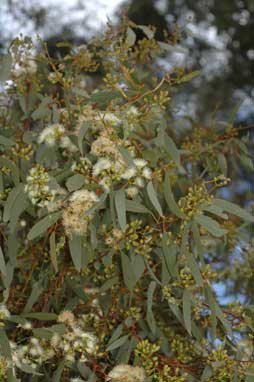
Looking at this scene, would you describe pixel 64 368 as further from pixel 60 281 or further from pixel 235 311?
pixel 235 311

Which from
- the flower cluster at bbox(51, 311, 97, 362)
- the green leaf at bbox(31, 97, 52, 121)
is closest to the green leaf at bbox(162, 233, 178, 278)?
the flower cluster at bbox(51, 311, 97, 362)

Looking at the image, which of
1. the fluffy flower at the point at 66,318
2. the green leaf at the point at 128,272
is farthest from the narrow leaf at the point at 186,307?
the fluffy flower at the point at 66,318

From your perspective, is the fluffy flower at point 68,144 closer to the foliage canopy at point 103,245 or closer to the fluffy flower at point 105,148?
the foliage canopy at point 103,245

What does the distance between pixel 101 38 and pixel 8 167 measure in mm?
610

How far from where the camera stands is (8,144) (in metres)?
1.49

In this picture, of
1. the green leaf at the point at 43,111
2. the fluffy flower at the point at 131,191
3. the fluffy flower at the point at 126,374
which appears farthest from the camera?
the green leaf at the point at 43,111

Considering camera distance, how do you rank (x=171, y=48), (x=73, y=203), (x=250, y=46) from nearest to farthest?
(x=73, y=203) < (x=171, y=48) < (x=250, y=46)

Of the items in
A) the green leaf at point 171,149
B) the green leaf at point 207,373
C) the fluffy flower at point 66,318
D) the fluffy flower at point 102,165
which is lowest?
the green leaf at point 207,373

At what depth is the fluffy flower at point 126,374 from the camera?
1327 millimetres

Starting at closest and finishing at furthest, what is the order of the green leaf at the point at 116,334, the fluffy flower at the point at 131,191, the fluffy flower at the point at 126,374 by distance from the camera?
the fluffy flower at the point at 126,374, the fluffy flower at the point at 131,191, the green leaf at the point at 116,334

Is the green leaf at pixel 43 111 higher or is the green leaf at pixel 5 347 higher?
the green leaf at pixel 43 111

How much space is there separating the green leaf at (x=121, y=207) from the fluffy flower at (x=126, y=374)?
0.91ft

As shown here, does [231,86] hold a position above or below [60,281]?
above

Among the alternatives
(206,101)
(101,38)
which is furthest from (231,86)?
(101,38)
